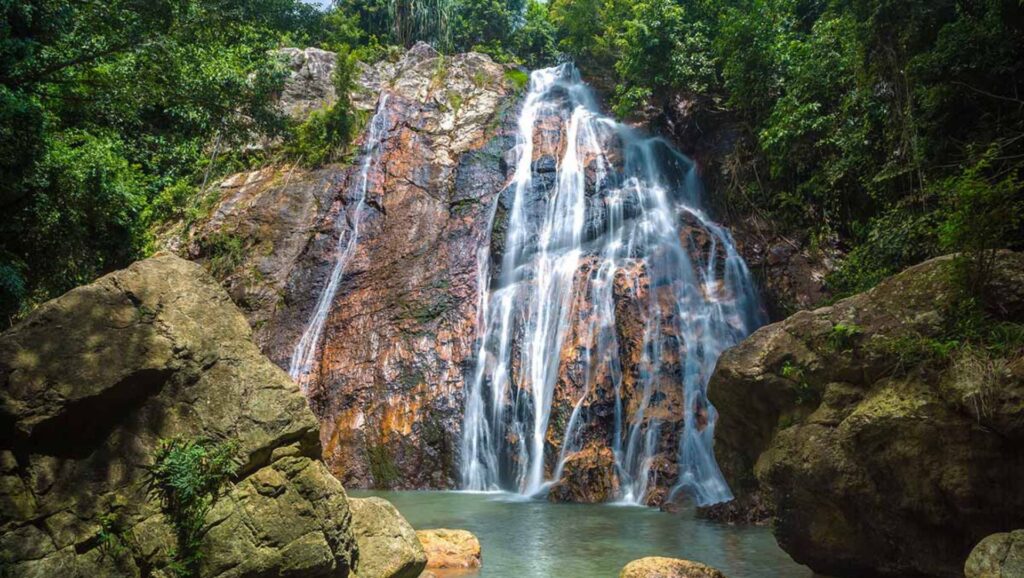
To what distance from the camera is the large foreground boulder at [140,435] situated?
439 centimetres

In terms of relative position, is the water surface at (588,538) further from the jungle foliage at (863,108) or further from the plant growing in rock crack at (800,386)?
the jungle foliage at (863,108)

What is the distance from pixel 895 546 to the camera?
5.64 metres

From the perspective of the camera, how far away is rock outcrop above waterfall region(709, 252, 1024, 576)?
16.9 feet

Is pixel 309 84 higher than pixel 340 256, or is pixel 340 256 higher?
pixel 309 84

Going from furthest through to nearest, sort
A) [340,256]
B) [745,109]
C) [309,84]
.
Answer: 1. [309,84]
2. [340,256]
3. [745,109]

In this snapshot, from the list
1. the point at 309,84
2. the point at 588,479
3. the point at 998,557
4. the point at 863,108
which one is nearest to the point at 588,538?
the point at 588,479

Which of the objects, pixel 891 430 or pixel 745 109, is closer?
pixel 891 430

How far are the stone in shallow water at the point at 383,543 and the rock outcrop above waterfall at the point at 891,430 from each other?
11.5ft

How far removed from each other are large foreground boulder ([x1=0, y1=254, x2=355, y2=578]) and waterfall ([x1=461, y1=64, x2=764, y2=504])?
7.87m

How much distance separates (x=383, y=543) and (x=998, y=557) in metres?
4.64

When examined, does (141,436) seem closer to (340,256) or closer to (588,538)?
(588,538)

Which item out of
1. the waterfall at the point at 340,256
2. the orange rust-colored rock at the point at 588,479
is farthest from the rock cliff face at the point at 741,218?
the waterfall at the point at 340,256

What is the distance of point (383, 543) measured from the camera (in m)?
5.71

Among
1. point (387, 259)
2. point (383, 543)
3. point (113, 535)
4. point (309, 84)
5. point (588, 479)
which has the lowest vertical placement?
point (383, 543)
